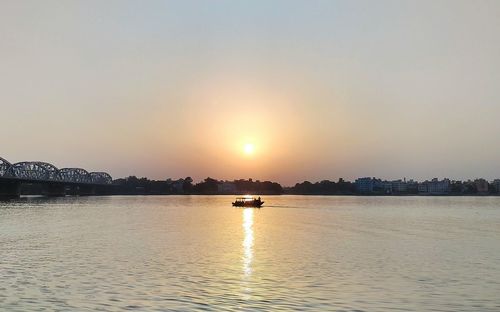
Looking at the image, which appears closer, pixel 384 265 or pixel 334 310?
pixel 334 310

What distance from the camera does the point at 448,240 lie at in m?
58.2

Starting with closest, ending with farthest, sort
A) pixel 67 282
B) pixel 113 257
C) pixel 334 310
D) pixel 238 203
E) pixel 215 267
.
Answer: pixel 334 310 → pixel 67 282 → pixel 215 267 → pixel 113 257 → pixel 238 203

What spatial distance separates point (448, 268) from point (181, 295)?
2006 centimetres

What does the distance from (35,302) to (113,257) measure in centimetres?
1733

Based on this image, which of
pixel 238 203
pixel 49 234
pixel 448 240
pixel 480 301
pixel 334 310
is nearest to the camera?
pixel 334 310

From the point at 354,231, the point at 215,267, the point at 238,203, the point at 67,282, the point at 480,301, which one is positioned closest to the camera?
the point at 480,301

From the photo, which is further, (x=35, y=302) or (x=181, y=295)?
(x=181, y=295)

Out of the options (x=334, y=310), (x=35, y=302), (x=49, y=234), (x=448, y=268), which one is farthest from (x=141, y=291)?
(x=49, y=234)

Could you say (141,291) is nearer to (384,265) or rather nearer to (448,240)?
(384,265)

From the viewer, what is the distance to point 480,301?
82.2 ft

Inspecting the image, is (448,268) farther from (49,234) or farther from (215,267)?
(49,234)

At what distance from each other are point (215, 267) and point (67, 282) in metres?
10.5

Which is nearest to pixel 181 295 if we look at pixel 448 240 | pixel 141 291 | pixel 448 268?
pixel 141 291

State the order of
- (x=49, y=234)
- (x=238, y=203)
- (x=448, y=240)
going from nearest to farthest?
(x=448, y=240) → (x=49, y=234) → (x=238, y=203)
